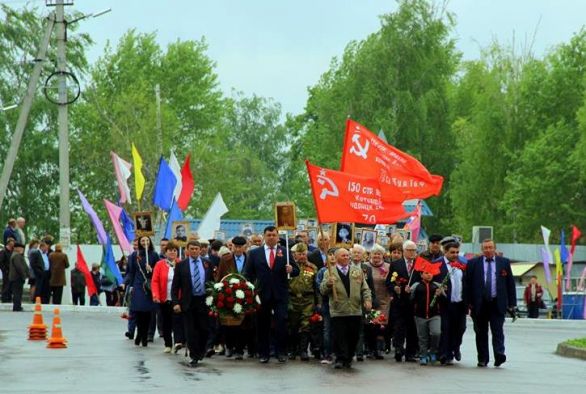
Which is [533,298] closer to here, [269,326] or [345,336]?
[269,326]

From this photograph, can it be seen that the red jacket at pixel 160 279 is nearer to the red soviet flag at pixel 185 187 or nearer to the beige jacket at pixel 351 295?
the beige jacket at pixel 351 295

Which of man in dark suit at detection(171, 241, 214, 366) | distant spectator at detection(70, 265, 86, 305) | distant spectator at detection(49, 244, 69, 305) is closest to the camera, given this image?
man in dark suit at detection(171, 241, 214, 366)

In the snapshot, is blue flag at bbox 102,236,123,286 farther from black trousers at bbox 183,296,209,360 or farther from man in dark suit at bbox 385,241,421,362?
black trousers at bbox 183,296,209,360

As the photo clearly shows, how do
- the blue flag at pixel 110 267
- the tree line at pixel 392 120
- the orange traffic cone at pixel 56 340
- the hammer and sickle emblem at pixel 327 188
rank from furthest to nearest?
1. the tree line at pixel 392 120
2. the blue flag at pixel 110 267
3. the hammer and sickle emblem at pixel 327 188
4. the orange traffic cone at pixel 56 340

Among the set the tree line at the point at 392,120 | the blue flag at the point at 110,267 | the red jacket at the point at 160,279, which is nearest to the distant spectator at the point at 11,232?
the blue flag at the point at 110,267

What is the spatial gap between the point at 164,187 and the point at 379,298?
18714mm

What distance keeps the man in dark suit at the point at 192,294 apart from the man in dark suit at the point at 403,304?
8.53 feet

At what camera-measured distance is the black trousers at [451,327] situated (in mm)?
23156

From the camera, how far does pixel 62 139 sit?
147 feet

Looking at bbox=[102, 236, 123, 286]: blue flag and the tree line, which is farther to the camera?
the tree line

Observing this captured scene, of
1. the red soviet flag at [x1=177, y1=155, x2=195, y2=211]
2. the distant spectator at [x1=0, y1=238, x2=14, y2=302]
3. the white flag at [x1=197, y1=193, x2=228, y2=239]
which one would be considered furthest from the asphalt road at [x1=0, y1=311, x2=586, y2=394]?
the red soviet flag at [x1=177, y1=155, x2=195, y2=211]

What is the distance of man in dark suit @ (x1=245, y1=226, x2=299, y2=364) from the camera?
23266 millimetres

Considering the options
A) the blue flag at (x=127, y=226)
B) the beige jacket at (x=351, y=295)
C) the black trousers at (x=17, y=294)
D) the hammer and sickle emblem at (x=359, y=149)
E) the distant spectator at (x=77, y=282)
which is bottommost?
the beige jacket at (x=351, y=295)

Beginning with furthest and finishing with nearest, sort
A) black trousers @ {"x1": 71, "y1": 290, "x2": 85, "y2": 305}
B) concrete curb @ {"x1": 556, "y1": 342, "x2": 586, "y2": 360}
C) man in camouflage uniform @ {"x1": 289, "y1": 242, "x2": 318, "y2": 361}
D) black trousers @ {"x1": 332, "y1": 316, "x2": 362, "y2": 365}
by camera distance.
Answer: black trousers @ {"x1": 71, "y1": 290, "x2": 85, "y2": 305}
concrete curb @ {"x1": 556, "y1": 342, "x2": 586, "y2": 360}
man in camouflage uniform @ {"x1": 289, "y1": 242, "x2": 318, "y2": 361}
black trousers @ {"x1": 332, "y1": 316, "x2": 362, "y2": 365}
